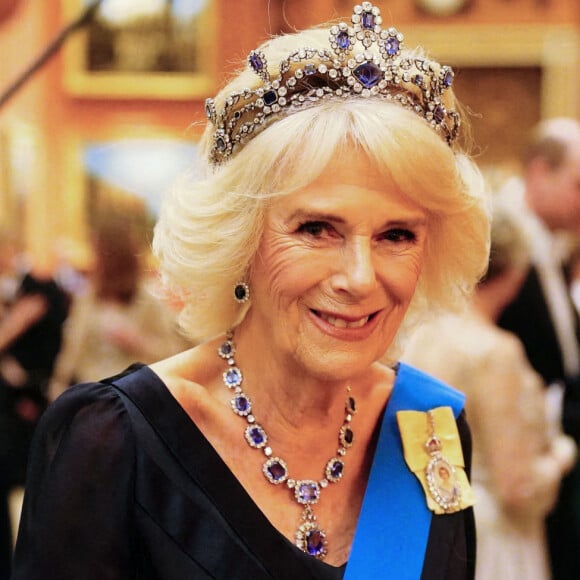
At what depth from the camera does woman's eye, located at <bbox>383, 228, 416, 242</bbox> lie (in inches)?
58.4

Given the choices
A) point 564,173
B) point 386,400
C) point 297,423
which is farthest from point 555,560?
point 297,423

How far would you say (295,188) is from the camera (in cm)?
142

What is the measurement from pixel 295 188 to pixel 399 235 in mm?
181

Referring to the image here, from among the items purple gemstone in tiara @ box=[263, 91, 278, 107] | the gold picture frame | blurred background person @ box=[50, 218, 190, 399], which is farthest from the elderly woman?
the gold picture frame

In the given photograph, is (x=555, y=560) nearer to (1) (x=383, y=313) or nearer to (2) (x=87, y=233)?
(1) (x=383, y=313)

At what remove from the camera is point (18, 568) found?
142 cm

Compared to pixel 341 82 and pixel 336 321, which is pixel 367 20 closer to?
pixel 341 82

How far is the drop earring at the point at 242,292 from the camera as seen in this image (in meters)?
1.58

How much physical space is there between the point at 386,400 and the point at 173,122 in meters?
5.80

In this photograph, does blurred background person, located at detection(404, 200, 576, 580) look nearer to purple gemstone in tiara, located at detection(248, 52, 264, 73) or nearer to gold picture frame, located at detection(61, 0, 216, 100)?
purple gemstone in tiara, located at detection(248, 52, 264, 73)

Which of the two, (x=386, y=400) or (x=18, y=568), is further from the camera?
(x=386, y=400)

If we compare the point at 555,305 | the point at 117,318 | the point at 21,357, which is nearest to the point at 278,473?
the point at 555,305

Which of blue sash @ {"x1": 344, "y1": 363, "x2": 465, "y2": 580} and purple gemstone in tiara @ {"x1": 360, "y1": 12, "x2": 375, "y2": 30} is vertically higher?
purple gemstone in tiara @ {"x1": 360, "y1": 12, "x2": 375, "y2": 30}

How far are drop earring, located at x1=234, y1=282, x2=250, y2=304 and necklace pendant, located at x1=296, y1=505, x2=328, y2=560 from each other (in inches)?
13.3
